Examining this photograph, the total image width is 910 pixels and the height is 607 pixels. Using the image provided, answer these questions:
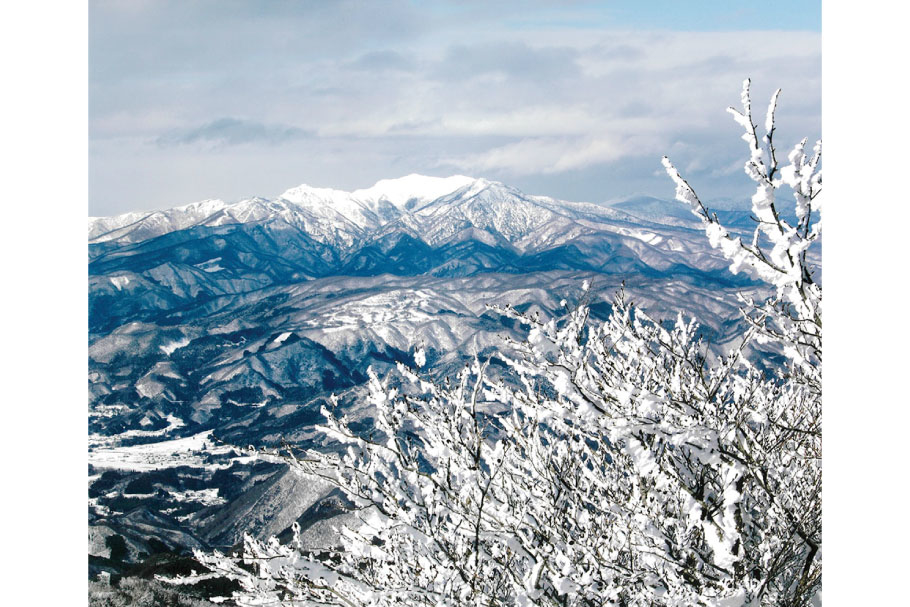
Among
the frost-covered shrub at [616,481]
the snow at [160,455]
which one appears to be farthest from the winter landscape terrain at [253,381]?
the frost-covered shrub at [616,481]

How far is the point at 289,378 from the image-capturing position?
137 meters

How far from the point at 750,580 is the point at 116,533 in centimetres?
4381

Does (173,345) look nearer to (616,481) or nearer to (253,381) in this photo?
(253,381)

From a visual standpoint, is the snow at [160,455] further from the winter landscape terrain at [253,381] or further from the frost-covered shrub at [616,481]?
the frost-covered shrub at [616,481]

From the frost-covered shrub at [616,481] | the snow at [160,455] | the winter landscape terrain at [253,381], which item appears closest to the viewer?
the frost-covered shrub at [616,481]

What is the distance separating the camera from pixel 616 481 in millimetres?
5062

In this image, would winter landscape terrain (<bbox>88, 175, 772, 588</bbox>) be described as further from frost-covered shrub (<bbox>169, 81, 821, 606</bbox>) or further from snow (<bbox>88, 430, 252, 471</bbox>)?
frost-covered shrub (<bbox>169, 81, 821, 606</bbox>)

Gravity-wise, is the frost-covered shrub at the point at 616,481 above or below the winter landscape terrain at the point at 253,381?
above

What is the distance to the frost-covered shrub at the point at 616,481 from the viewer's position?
2.91 m

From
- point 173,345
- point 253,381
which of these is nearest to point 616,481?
point 253,381

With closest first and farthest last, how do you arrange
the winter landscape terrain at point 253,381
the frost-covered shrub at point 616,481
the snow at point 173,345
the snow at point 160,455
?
the frost-covered shrub at point 616,481 < the winter landscape terrain at point 253,381 < the snow at point 160,455 < the snow at point 173,345

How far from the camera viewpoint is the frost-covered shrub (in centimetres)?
291
